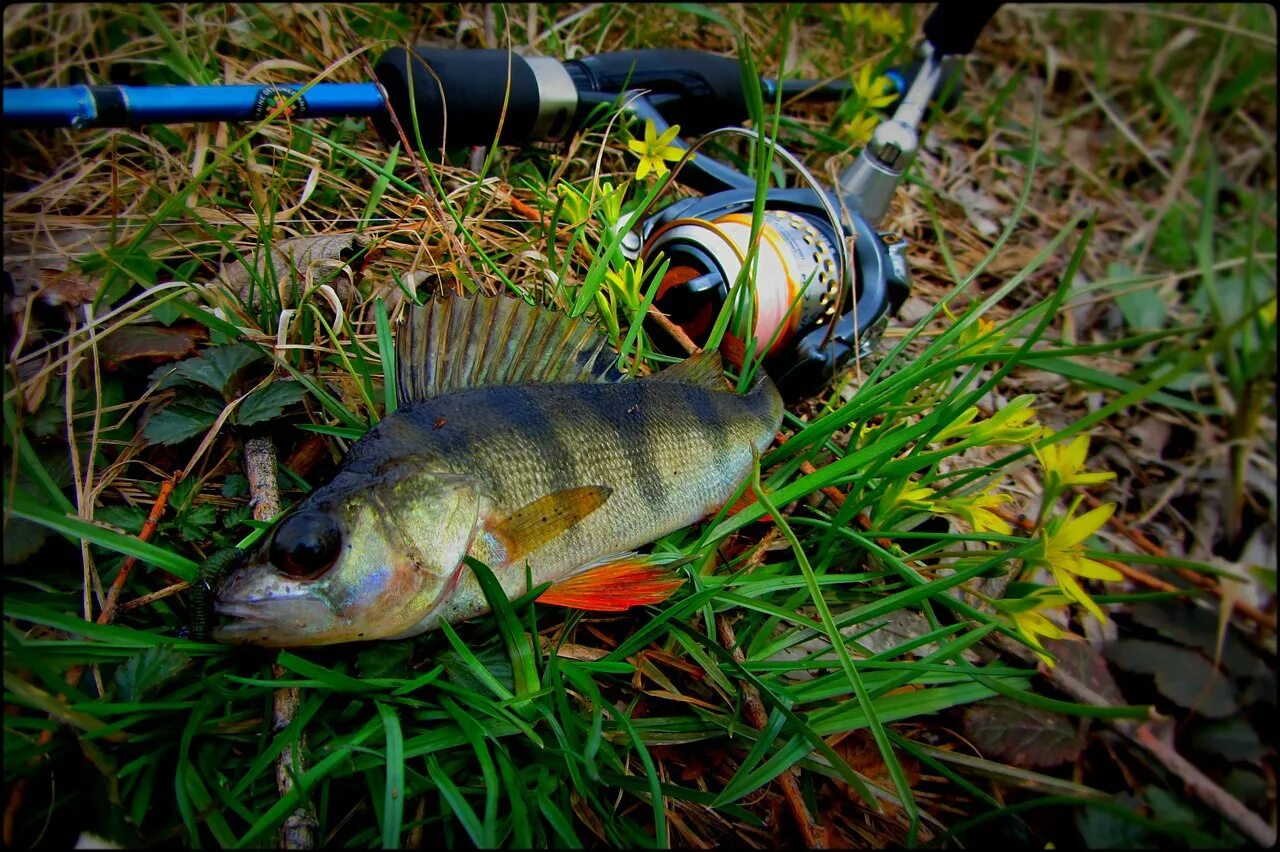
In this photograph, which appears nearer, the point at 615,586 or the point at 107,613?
the point at 107,613

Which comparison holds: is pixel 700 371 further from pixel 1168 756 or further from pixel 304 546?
pixel 1168 756

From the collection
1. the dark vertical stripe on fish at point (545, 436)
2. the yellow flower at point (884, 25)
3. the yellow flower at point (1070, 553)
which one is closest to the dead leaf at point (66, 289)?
the dark vertical stripe on fish at point (545, 436)

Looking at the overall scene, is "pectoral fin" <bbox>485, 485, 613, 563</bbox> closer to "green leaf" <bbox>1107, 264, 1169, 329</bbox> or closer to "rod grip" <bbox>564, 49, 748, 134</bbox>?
"rod grip" <bbox>564, 49, 748, 134</bbox>

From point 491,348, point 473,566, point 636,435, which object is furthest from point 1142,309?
point 473,566

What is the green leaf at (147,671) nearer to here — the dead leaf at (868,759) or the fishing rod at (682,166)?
the fishing rod at (682,166)

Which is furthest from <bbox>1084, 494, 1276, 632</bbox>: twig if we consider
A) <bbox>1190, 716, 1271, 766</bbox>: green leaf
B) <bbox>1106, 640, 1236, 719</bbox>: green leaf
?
<bbox>1190, 716, 1271, 766</bbox>: green leaf

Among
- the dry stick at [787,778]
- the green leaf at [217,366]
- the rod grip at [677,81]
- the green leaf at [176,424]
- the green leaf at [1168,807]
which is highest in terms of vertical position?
the rod grip at [677,81]

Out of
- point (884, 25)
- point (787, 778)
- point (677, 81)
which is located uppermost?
point (884, 25)
